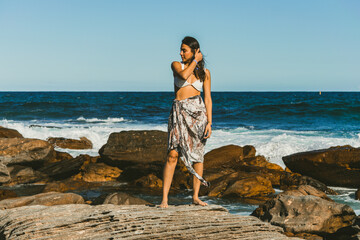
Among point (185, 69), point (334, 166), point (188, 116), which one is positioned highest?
point (185, 69)

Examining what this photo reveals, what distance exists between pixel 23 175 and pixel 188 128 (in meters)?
7.44

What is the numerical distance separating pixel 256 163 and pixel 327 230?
21.8 feet

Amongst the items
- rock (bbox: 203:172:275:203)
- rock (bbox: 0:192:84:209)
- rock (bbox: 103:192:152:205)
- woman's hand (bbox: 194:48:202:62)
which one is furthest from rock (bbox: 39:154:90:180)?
woman's hand (bbox: 194:48:202:62)

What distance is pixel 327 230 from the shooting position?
613 centimetres

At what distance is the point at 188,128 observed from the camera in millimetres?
4953

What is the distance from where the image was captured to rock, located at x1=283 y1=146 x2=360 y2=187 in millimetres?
10742

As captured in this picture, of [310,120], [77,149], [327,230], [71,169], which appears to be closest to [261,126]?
[310,120]

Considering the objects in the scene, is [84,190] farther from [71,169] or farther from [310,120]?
[310,120]

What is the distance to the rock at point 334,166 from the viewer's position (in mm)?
10742

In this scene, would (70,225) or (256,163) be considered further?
(256,163)

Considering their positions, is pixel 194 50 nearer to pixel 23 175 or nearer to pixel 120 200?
pixel 120 200

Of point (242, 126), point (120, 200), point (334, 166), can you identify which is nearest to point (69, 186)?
point (120, 200)

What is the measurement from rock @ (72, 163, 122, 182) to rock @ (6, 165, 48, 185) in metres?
0.93

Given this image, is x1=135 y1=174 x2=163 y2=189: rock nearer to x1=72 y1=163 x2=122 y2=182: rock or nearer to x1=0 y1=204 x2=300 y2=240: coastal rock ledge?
x1=72 y1=163 x2=122 y2=182: rock
